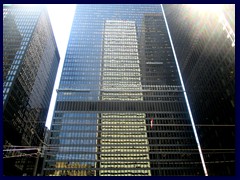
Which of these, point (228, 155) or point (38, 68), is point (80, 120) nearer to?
point (38, 68)

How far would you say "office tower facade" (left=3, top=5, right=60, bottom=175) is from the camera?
11250 cm

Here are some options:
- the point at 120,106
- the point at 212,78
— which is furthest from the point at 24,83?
the point at 212,78

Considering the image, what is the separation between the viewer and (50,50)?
599 ft

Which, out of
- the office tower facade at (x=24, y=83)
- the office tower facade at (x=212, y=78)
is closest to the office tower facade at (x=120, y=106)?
the office tower facade at (x=212, y=78)

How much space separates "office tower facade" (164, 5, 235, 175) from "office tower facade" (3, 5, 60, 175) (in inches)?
2918

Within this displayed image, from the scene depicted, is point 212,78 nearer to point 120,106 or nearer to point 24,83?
point 120,106

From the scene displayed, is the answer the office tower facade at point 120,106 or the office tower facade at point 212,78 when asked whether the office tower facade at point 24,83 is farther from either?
the office tower facade at point 212,78

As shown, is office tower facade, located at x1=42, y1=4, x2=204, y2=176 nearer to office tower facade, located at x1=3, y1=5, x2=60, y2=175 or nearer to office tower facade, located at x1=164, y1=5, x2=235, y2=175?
office tower facade, located at x1=164, y1=5, x2=235, y2=175

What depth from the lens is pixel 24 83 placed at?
128 metres

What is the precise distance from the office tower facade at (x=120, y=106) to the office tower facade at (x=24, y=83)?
14.6 meters

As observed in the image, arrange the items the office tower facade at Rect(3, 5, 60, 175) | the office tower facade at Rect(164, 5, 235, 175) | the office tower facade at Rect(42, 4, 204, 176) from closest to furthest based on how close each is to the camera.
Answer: the office tower facade at Rect(164, 5, 235, 175)
the office tower facade at Rect(3, 5, 60, 175)
the office tower facade at Rect(42, 4, 204, 176)

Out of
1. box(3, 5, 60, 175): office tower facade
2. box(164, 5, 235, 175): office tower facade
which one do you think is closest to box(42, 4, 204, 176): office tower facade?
box(164, 5, 235, 175): office tower facade

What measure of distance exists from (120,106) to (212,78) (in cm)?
5570

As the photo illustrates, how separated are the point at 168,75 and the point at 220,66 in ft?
219
